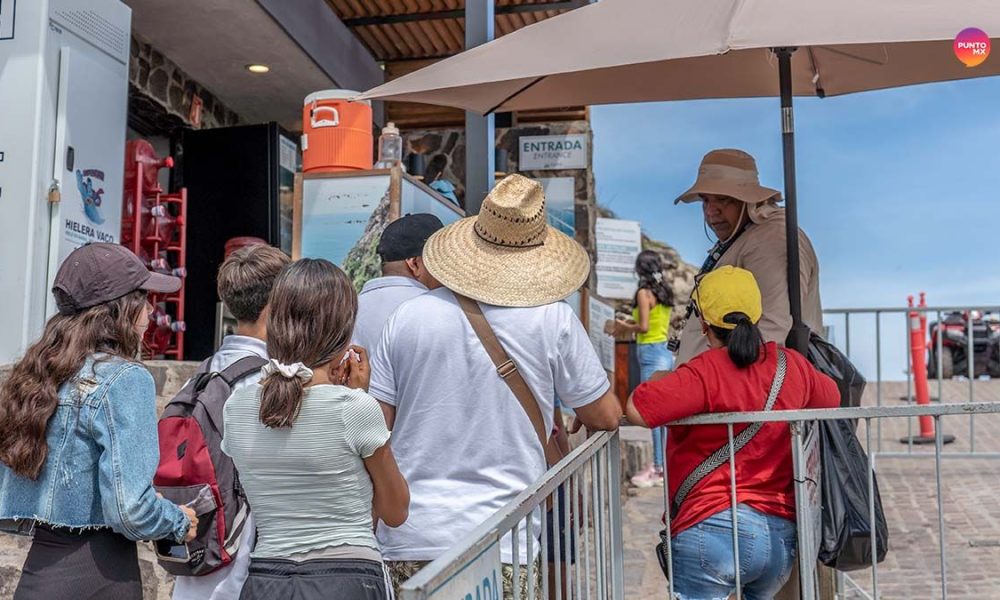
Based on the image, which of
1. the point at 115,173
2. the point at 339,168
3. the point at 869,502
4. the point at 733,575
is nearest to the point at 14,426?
the point at 733,575

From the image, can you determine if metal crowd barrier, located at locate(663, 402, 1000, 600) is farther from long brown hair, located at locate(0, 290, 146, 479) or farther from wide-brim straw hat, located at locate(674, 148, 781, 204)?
long brown hair, located at locate(0, 290, 146, 479)

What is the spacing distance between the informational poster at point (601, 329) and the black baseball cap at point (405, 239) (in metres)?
3.67

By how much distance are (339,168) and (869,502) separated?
10.7 feet

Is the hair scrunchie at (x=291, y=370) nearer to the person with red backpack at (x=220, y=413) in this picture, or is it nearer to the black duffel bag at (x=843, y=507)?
the person with red backpack at (x=220, y=413)

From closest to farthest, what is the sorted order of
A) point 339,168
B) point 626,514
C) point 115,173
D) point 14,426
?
point 14,426
point 339,168
point 115,173
point 626,514

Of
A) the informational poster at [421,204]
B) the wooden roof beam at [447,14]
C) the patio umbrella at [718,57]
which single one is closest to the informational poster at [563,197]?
the wooden roof beam at [447,14]

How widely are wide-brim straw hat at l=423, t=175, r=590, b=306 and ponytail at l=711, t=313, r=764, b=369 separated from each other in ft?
1.84

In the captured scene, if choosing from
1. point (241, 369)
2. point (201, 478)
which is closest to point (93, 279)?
point (241, 369)

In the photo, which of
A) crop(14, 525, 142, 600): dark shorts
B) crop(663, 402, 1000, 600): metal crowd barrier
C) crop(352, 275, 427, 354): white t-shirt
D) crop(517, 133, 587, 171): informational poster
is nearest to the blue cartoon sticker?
crop(352, 275, 427, 354): white t-shirt

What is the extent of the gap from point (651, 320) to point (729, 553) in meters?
4.98

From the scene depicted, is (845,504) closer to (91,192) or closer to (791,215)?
(791,215)

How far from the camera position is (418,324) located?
246cm

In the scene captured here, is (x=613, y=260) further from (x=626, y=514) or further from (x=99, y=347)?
(x=99, y=347)

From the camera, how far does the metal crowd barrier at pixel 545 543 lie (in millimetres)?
1445
